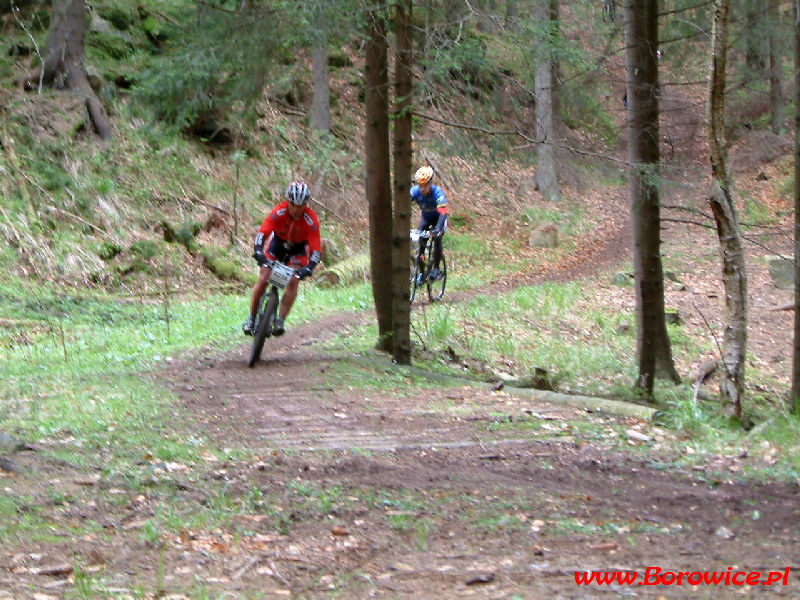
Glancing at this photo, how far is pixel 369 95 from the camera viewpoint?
10.6 metres

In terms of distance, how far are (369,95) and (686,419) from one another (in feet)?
17.5

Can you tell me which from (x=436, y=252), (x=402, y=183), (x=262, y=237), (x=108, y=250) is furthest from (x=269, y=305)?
(x=108, y=250)

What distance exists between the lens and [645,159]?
10211mm

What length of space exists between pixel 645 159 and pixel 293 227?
4.26 m

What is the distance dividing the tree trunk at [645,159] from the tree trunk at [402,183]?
2590 mm

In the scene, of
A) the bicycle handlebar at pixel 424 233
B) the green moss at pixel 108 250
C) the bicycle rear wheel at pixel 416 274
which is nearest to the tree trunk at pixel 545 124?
the bicycle handlebar at pixel 424 233

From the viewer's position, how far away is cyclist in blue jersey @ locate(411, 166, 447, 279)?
1474cm

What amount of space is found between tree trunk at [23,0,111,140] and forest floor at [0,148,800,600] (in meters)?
13.2

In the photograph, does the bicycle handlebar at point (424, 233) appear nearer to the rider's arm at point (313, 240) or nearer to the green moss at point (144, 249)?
the rider's arm at point (313, 240)

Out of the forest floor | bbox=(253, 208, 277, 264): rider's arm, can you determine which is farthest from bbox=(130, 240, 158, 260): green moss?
the forest floor

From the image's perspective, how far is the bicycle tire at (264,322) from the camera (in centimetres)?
1019

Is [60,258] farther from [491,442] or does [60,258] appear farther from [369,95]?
[491,442]

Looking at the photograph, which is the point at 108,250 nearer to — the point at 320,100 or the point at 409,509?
the point at 320,100

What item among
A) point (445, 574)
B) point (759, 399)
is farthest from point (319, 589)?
point (759, 399)
